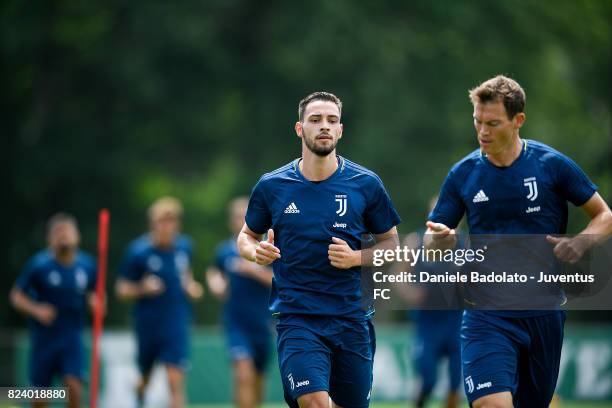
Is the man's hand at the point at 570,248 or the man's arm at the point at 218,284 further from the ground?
the man's arm at the point at 218,284

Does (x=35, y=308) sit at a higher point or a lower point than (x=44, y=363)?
higher

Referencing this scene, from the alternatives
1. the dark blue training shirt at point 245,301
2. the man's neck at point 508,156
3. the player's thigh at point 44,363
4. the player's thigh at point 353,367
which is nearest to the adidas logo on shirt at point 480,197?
the man's neck at point 508,156

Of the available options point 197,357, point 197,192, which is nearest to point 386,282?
point 197,357

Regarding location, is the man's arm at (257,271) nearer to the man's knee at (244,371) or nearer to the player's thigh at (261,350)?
the player's thigh at (261,350)

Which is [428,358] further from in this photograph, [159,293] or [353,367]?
[353,367]

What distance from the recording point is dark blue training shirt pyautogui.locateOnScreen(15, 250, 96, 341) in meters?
14.4

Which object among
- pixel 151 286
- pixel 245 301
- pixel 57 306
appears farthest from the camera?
pixel 245 301

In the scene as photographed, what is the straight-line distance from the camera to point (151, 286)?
48.9 ft

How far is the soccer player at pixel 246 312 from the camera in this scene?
14914 millimetres

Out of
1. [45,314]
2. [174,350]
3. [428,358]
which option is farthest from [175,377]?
[428,358]

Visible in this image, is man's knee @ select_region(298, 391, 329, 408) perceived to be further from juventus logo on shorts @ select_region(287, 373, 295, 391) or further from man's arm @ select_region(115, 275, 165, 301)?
man's arm @ select_region(115, 275, 165, 301)

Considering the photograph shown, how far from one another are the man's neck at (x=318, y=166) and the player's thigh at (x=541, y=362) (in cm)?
183

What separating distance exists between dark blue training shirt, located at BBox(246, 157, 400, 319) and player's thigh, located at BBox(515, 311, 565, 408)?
4.07ft

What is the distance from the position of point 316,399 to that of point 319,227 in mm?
1255
